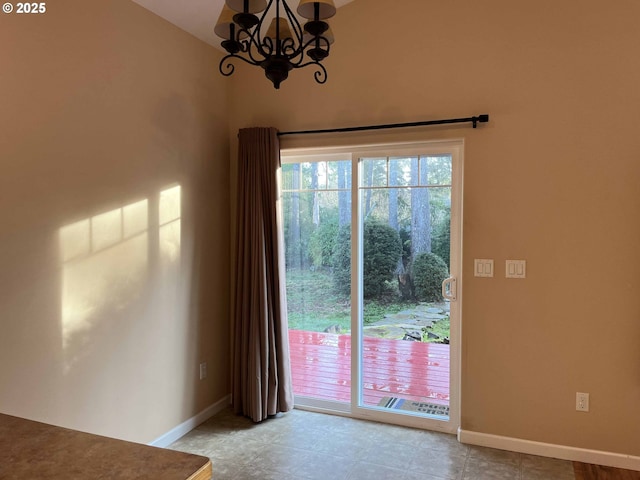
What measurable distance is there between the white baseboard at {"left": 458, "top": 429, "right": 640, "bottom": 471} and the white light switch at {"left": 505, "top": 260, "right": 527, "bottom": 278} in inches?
41.5

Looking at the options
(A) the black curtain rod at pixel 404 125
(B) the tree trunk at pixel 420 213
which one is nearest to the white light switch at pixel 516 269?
(B) the tree trunk at pixel 420 213

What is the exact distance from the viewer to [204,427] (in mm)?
3342

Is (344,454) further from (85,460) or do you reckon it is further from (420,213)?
(85,460)

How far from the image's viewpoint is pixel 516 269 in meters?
2.95

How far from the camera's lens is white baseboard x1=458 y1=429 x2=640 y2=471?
9.09 ft

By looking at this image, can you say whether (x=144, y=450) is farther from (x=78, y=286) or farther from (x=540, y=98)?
(x=540, y=98)

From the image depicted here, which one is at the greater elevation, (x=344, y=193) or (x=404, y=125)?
(x=404, y=125)

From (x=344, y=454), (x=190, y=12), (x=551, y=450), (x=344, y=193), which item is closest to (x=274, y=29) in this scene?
(x=190, y=12)

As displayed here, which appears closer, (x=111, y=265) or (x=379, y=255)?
(x=111, y=265)

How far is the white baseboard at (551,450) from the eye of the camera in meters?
2.77

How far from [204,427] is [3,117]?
236cm

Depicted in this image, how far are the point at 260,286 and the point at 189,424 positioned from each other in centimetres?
109

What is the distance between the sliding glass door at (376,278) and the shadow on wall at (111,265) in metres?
1.05

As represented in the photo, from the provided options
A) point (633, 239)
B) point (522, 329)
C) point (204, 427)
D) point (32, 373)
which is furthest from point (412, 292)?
point (32, 373)
